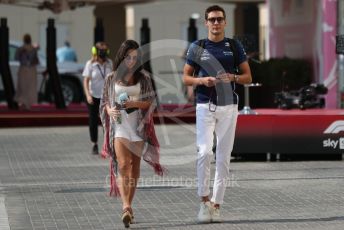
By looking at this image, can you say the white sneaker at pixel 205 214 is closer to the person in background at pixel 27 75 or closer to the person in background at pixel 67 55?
the person in background at pixel 27 75

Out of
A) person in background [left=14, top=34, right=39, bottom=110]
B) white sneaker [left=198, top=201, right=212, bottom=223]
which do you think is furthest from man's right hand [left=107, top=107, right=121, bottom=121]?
person in background [left=14, top=34, right=39, bottom=110]

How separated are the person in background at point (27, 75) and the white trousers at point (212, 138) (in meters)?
14.1

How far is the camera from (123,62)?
10039mm

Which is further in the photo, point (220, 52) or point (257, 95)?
point (257, 95)

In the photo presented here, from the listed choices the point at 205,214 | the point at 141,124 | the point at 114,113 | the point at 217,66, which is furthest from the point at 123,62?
the point at 205,214

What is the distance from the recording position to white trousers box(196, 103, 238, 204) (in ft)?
A: 32.9

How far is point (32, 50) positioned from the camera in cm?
2398

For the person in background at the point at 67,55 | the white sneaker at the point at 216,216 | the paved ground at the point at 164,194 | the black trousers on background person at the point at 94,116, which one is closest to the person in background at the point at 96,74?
the black trousers on background person at the point at 94,116

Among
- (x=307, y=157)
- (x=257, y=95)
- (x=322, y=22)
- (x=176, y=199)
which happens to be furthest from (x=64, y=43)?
(x=176, y=199)

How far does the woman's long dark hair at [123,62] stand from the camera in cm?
1003

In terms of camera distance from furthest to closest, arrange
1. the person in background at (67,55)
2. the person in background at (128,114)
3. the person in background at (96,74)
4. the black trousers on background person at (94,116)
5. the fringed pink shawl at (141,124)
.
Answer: the person in background at (67,55) < the black trousers on background person at (94,116) < the person in background at (96,74) < the fringed pink shawl at (141,124) < the person in background at (128,114)

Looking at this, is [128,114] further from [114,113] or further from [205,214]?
[205,214]

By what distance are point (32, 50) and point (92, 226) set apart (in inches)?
570

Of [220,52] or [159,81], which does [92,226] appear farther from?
[159,81]
